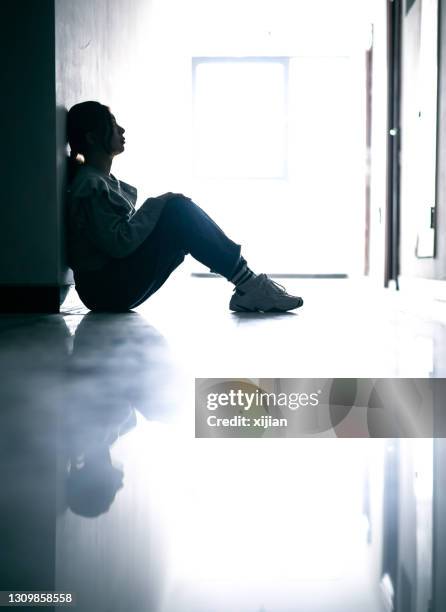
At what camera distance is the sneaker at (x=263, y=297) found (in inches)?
101

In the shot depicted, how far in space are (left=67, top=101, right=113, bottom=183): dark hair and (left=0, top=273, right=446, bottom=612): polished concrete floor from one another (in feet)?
5.17

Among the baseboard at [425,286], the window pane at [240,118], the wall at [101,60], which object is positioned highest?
the window pane at [240,118]

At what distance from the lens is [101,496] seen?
21.0 inches

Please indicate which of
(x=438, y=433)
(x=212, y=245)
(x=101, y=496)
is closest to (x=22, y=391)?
(x=101, y=496)

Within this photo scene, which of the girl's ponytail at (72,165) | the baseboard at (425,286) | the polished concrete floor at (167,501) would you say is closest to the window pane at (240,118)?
the baseboard at (425,286)

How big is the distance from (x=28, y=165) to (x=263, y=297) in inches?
41.5

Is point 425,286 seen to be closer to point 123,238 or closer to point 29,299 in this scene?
point 123,238

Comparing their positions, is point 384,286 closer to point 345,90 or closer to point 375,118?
point 375,118

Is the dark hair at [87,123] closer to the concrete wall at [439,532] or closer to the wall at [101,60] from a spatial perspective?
the wall at [101,60]

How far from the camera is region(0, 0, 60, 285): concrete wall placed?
95.9 inches

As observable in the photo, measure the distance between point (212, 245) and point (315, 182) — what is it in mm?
6652

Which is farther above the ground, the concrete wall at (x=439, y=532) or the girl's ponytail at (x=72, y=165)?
the girl's ponytail at (x=72, y=165)

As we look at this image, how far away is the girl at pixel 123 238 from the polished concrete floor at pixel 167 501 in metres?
1.30

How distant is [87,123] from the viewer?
2566 mm
